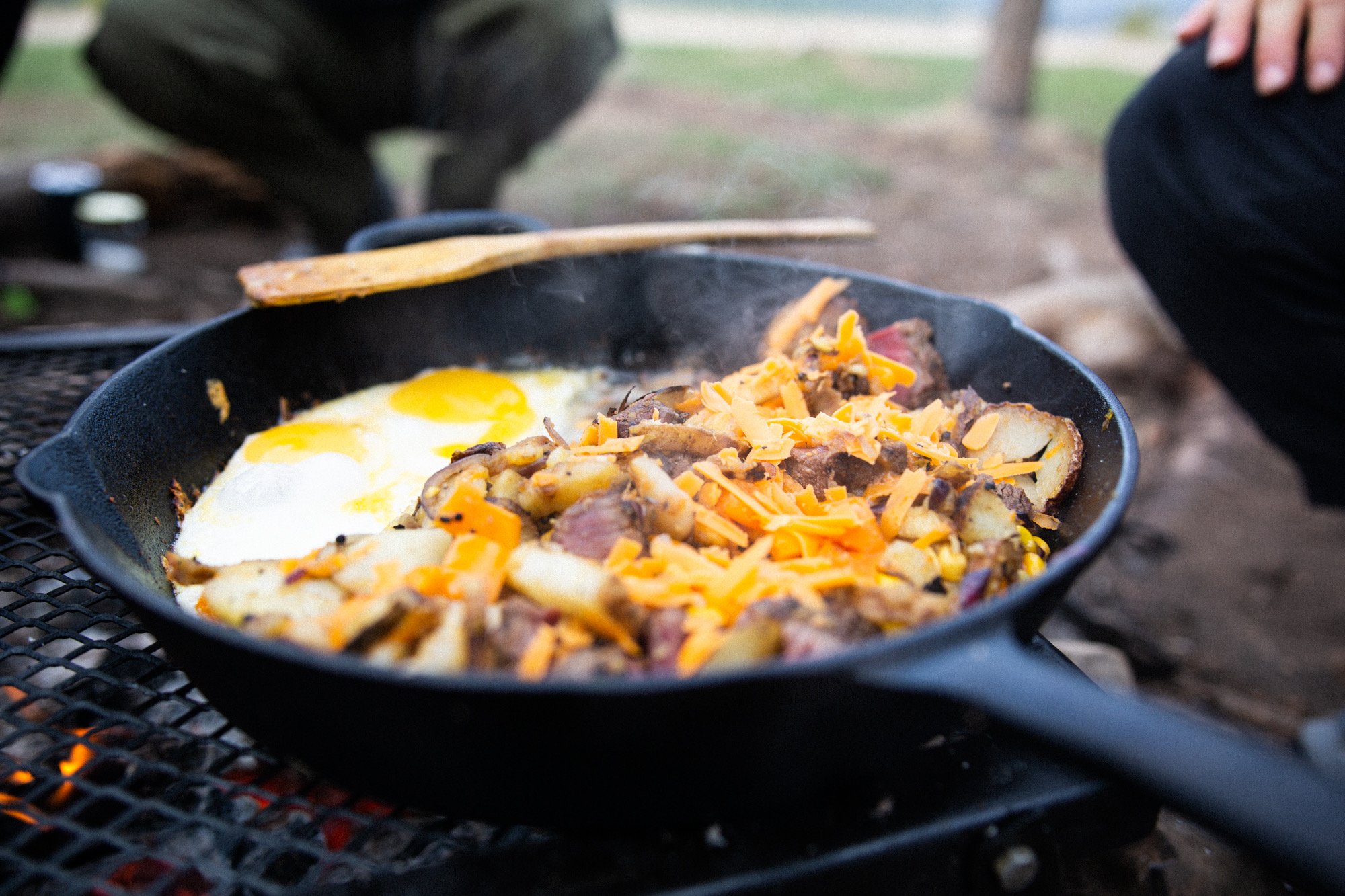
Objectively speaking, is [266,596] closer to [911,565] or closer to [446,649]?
[446,649]

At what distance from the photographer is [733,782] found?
1235mm

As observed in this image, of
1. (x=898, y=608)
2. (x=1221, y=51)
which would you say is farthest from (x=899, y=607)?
(x=1221, y=51)

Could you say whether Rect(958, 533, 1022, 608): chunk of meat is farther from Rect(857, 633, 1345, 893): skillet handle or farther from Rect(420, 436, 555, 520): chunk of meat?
Rect(420, 436, 555, 520): chunk of meat

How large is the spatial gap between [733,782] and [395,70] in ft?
17.5

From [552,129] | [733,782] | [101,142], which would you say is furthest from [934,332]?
[101,142]

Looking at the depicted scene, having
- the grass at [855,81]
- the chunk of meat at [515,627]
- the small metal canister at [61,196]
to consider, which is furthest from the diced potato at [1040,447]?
the grass at [855,81]

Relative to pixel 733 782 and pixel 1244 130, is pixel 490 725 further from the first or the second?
pixel 1244 130

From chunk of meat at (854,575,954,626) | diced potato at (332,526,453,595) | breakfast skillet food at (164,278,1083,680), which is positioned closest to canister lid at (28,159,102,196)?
breakfast skillet food at (164,278,1083,680)

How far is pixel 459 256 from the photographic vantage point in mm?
2385

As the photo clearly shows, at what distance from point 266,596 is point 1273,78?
309cm

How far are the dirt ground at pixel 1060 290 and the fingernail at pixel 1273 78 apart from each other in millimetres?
1474

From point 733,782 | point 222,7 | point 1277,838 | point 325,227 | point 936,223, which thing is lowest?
point 936,223

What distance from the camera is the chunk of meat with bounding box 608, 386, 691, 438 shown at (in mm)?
1988

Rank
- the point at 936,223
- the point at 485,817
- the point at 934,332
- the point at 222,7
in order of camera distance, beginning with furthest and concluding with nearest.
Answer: the point at 936,223, the point at 222,7, the point at 934,332, the point at 485,817
